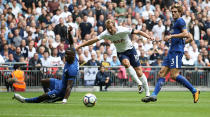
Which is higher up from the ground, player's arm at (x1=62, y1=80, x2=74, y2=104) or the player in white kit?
the player in white kit

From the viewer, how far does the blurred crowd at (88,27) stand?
86.2 feet

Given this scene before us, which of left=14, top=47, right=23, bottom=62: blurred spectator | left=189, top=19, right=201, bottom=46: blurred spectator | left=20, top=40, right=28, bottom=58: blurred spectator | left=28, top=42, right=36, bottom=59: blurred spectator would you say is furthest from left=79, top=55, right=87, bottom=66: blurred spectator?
left=189, top=19, right=201, bottom=46: blurred spectator

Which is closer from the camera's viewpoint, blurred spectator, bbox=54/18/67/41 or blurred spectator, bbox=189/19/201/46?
blurred spectator, bbox=54/18/67/41

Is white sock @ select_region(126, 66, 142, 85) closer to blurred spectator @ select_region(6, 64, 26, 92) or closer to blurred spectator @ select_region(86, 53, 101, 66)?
blurred spectator @ select_region(6, 64, 26, 92)

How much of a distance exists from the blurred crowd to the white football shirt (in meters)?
8.62

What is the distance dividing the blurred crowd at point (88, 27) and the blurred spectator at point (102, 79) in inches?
32.6

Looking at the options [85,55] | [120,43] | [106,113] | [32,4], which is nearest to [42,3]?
[32,4]

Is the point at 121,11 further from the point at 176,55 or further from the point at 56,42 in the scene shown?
the point at 176,55

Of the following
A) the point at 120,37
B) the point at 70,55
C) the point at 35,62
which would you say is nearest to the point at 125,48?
the point at 120,37

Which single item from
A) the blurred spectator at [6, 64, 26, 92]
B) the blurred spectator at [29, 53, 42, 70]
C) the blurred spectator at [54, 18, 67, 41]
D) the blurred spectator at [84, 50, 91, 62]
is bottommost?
the blurred spectator at [6, 64, 26, 92]

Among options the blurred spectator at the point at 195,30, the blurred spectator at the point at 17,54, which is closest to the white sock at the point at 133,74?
the blurred spectator at the point at 17,54

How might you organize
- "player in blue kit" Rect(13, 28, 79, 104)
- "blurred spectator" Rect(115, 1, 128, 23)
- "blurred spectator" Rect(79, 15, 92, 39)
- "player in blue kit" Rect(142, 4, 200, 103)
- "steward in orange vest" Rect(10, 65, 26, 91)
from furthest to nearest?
"blurred spectator" Rect(115, 1, 128, 23)
"blurred spectator" Rect(79, 15, 92, 39)
"steward in orange vest" Rect(10, 65, 26, 91)
"player in blue kit" Rect(142, 4, 200, 103)
"player in blue kit" Rect(13, 28, 79, 104)

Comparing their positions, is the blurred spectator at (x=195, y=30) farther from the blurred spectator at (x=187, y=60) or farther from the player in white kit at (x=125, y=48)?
the player in white kit at (x=125, y=48)

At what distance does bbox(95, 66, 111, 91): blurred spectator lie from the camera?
82.4ft
